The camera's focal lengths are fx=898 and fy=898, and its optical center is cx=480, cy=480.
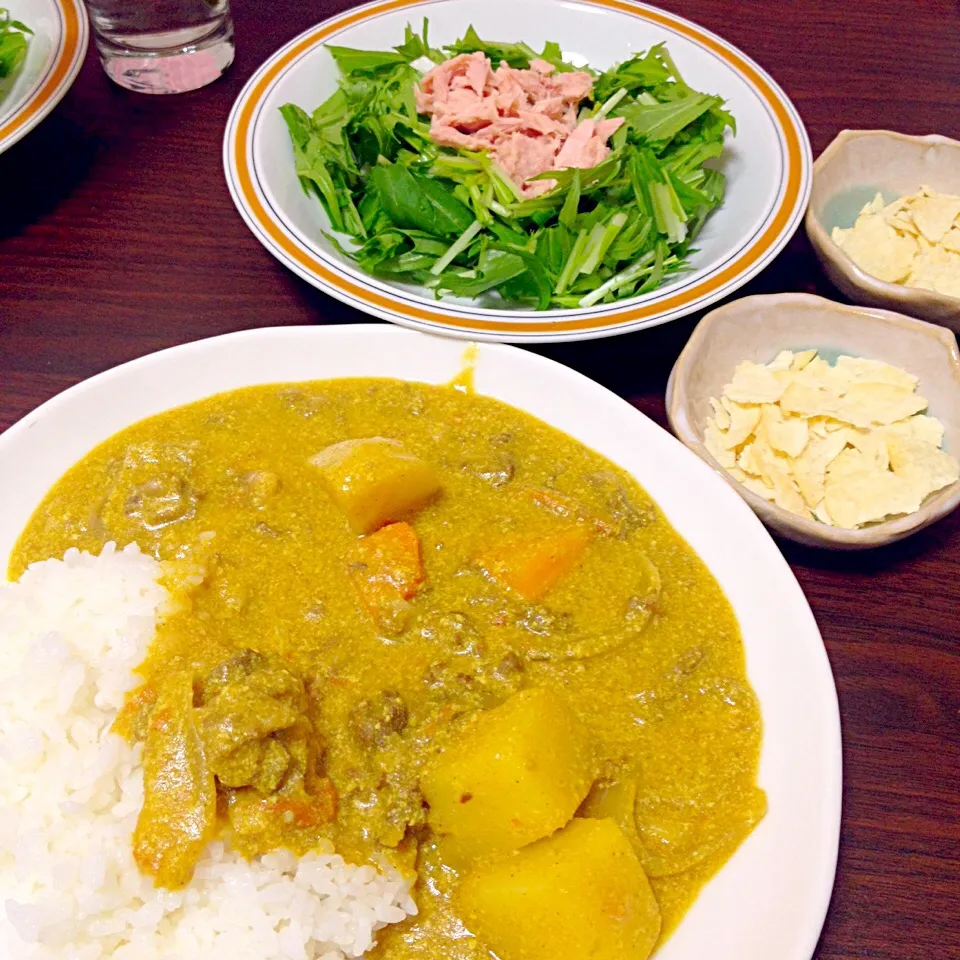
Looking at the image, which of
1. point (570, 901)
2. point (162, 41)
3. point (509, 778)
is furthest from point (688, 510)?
point (162, 41)

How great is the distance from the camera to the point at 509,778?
5.82 ft

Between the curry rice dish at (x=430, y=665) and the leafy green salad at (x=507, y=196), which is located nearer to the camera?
the curry rice dish at (x=430, y=665)

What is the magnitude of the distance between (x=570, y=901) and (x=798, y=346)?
6.14 feet

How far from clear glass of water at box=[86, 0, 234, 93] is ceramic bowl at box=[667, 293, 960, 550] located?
243 cm

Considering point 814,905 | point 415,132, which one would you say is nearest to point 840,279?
point 415,132

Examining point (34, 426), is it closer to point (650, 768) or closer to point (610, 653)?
point (610, 653)

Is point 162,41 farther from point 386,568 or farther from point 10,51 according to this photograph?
point 386,568

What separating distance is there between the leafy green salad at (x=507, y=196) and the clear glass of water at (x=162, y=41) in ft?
2.11

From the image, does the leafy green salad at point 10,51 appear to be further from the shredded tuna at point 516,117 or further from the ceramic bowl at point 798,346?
the ceramic bowl at point 798,346

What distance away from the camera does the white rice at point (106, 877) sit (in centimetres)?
175

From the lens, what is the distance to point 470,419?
2.62 metres

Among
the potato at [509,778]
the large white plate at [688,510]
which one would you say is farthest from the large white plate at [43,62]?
the potato at [509,778]

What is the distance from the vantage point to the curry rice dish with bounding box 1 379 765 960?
5.88 feet

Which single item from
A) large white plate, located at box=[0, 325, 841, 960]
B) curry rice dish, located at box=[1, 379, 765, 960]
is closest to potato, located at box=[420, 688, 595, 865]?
curry rice dish, located at box=[1, 379, 765, 960]
